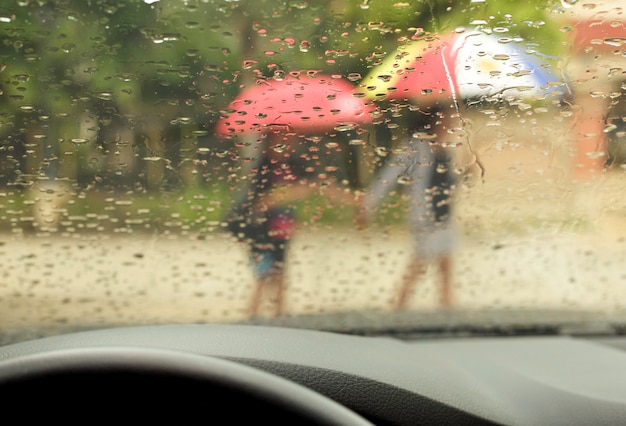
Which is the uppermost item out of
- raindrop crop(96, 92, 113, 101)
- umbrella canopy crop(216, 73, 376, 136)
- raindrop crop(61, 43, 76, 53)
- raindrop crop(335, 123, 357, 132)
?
raindrop crop(61, 43, 76, 53)

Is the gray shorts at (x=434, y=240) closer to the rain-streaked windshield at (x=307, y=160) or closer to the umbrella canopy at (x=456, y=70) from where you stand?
the rain-streaked windshield at (x=307, y=160)

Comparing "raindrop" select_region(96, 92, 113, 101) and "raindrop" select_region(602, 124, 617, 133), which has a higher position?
"raindrop" select_region(96, 92, 113, 101)

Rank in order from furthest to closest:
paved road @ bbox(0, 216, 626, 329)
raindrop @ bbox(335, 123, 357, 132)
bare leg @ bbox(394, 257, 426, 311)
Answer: bare leg @ bbox(394, 257, 426, 311), paved road @ bbox(0, 216, 626, 329), raindrop @ bbox(335, 123, 357, 132)

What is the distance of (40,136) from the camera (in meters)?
2.61

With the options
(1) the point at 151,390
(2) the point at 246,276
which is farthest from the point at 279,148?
(1) the point at 151,390

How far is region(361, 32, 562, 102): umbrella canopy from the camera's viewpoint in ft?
8.46

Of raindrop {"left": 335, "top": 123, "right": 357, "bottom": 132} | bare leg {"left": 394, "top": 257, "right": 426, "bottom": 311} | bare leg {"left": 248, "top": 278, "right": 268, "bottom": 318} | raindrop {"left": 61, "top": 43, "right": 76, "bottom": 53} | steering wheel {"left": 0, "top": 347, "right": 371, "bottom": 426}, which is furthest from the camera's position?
bare leg {"left": 394, "top": 257, "right": 426, "bottom": 311}

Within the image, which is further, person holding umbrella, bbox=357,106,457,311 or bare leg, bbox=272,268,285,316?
bare leg, bbox=272,268,285,316

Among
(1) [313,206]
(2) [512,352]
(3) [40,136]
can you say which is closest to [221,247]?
(1) [313,206]

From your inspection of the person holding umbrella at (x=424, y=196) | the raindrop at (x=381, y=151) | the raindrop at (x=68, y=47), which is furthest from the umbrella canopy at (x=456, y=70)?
the raindrop at (x=68, y=47)

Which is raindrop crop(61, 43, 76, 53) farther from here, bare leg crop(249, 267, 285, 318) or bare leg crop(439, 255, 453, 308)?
bare leg crop(439, 255, 453, 308)

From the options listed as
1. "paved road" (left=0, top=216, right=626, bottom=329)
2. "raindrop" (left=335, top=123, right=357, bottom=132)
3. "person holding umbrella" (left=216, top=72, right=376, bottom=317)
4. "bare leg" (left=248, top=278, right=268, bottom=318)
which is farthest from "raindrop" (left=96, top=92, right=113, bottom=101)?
"bare leg" (left=248, top=278, right=268, bottom=318)

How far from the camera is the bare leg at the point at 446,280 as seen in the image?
10.3ft

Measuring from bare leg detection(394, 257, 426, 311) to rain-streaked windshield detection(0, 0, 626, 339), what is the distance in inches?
0.4
